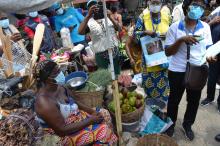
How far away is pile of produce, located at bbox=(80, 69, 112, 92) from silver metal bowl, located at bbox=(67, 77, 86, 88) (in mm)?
96

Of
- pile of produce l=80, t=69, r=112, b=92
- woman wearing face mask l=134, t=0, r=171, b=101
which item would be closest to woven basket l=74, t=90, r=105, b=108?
pile of produce l=80, t=69, r=112, b=92

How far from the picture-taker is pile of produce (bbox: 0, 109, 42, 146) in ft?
→ 7.95

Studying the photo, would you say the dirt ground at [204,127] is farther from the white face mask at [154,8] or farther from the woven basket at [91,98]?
the white face mask at [154,8]

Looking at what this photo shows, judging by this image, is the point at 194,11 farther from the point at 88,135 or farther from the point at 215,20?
the point at 88,135

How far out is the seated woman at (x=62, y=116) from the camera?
2992 mm

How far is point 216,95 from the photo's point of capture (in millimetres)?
5277

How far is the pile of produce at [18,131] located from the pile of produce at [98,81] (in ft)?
6.09

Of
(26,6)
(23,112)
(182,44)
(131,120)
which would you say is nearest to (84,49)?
(131,120)

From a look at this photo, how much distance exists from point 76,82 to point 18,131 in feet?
7.30

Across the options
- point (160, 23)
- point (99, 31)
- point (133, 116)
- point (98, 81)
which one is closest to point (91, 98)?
point (98, 81)

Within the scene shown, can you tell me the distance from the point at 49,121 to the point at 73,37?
4066 mm

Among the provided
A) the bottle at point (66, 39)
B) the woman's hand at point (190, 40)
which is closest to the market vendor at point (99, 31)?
the woman's hand at point (190, 40)

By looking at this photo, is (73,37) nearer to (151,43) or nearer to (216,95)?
(151,43)

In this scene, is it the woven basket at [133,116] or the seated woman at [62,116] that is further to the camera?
the woven basket at [133,116]
